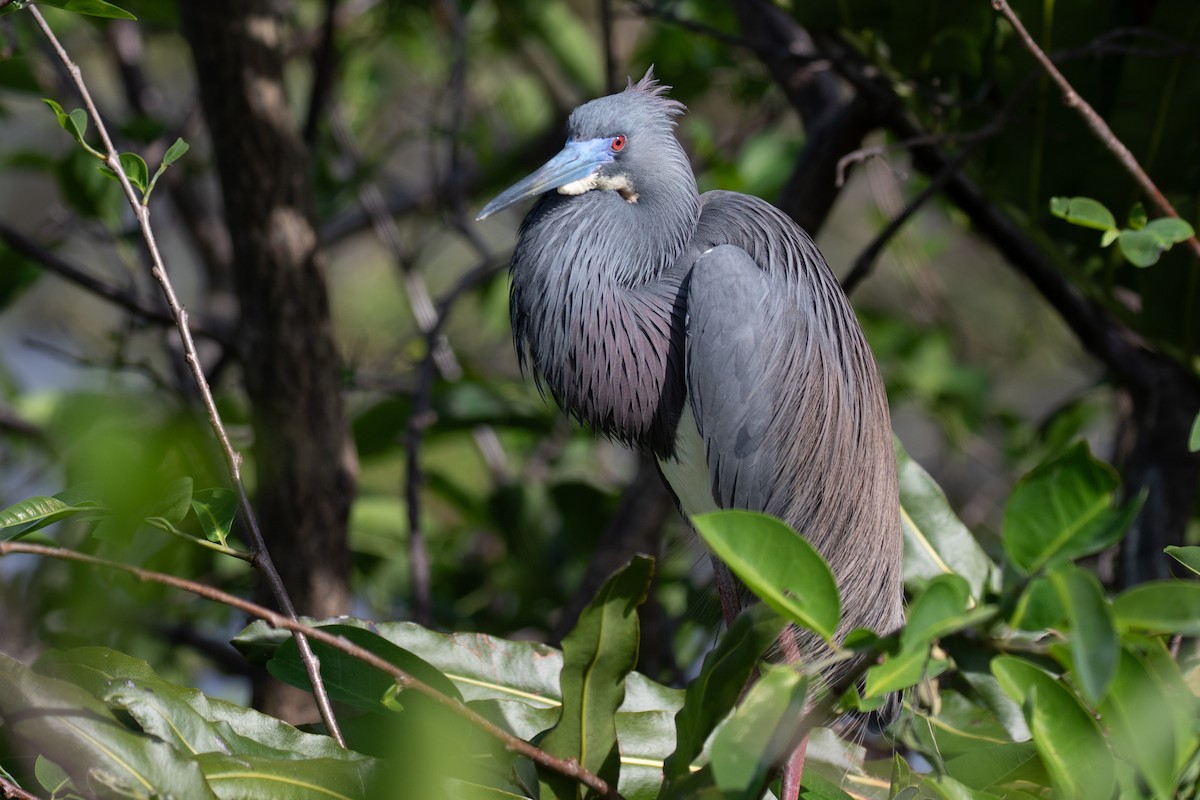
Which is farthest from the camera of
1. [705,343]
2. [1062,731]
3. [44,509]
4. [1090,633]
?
[705,343]

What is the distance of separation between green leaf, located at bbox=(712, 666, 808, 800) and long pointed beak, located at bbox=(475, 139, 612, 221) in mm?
1447

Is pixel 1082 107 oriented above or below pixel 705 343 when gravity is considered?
above

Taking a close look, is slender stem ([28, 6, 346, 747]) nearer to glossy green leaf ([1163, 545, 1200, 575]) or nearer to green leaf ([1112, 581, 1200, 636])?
green leaf ([1112, 581, 1200, 636])

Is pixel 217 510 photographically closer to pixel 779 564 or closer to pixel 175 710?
pixel 175 710

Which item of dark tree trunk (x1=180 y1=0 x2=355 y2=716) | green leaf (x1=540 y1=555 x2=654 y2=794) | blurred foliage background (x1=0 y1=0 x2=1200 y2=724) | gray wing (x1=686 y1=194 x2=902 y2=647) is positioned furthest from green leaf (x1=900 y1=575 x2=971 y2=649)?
dark tree trunk (x1=180 y1=0 x2=355 y2=716)

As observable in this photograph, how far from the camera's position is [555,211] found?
2475 mm

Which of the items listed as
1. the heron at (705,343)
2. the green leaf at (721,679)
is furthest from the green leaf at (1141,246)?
the green leaf at (721,679)

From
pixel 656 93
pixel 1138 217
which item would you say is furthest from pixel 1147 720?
pixel 656 93

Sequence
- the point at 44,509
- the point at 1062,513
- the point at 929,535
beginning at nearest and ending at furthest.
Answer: the point at 1062,513, the point at 44,509, the point at 929,535

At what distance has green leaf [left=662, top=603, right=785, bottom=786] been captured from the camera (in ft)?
4.40

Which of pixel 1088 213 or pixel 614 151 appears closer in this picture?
pixel 1088 213


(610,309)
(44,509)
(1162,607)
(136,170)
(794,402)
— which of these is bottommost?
(794,402)

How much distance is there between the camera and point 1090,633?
96 cm

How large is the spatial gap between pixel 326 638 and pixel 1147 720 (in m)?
0.86
